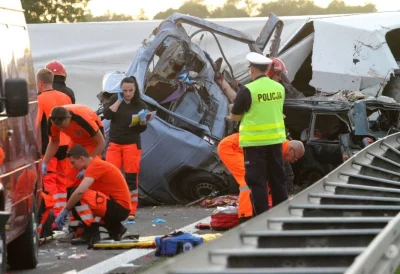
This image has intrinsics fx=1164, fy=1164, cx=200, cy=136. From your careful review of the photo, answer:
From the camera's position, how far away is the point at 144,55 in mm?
15844

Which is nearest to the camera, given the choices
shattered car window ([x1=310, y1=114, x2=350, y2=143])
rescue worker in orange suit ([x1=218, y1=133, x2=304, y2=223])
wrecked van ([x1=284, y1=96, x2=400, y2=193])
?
rescue worker in orange suit ([x1=218, y1=133, x2=304, y2=223])

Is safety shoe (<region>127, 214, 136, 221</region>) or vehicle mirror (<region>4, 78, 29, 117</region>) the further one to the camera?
safety shoe (<region>127, 214, 136, 221</region>)

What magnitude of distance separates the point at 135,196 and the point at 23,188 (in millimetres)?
5058

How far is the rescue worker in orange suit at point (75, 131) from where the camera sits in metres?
11.4

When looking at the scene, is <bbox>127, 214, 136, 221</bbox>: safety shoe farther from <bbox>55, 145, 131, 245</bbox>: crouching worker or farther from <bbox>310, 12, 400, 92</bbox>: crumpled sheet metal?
<bbox>310, 12, 400, 92</bbox>: crumpled sheet metal

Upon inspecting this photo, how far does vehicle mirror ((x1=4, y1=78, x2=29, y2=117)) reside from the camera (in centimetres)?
716

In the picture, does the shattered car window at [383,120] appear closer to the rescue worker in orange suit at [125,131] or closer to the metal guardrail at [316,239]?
the rescue worker in orange suit at [125,131]

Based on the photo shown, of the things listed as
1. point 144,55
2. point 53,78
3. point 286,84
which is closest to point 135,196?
point 53,78

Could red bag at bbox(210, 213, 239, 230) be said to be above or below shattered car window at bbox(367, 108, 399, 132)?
below

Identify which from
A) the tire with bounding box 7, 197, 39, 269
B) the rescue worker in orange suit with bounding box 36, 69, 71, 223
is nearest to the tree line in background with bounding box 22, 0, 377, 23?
the rescue worker in orange suit with bounding box 36, 69, 71, 223

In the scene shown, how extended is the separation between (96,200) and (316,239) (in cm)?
517

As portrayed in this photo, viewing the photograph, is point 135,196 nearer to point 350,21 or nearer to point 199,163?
point 199,163

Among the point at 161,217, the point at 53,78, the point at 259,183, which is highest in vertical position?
the point at 53,78

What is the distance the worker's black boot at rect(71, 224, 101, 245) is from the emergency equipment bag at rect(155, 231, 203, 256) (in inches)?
35.7
